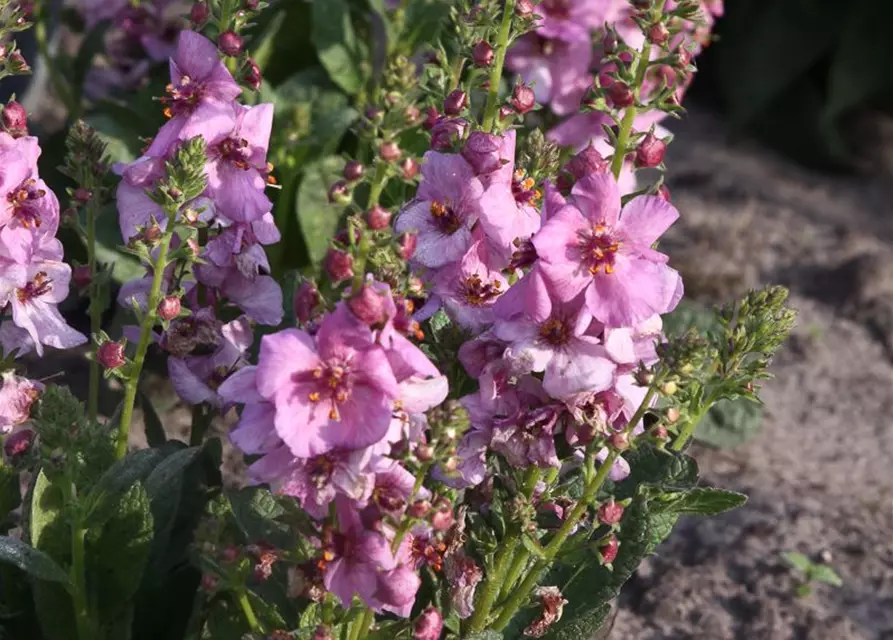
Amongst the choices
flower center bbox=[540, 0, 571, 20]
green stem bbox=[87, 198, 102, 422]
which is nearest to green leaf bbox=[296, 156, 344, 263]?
flower center bbox=[540, 0, 571, 20]

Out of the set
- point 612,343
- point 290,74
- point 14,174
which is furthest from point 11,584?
point 290,74

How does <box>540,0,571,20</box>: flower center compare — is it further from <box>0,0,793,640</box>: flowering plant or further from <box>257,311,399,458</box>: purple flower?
<box>257,311,399,458</box>: purple flower

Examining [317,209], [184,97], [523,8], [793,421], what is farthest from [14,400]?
[793,421]

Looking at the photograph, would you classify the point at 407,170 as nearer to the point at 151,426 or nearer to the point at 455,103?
the point at 455,103

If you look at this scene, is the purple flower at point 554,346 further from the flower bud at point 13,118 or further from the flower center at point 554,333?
the flower bud at point 13,118

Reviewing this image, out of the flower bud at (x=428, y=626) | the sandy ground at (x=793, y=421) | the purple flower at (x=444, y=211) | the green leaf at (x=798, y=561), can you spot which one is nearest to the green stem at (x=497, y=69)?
the purple flower at (x=444, y=211)

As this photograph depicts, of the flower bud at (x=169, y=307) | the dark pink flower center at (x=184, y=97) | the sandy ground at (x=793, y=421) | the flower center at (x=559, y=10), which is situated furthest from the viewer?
the flower center at (x=559, y=10)

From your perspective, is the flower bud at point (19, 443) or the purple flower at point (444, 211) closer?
the purple flower at point (444, 211)

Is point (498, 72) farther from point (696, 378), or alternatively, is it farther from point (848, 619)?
point (848, 619)
